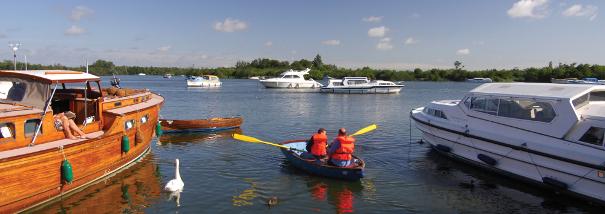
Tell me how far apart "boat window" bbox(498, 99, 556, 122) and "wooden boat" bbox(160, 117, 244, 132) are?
16.8m

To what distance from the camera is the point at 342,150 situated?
16250 mm

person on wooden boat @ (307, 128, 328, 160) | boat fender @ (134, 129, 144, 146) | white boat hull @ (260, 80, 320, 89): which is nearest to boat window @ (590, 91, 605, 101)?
person on wooden boat @ (307, 128, 328, 160)

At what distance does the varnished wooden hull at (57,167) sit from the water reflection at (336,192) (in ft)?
22.6

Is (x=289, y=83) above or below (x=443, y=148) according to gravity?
above

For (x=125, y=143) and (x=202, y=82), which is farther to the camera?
(x=202, y=82)

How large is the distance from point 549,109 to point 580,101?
3.20ft

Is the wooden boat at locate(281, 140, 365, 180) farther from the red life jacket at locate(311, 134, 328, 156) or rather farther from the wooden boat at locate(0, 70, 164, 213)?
the wooden boat at locate(0, 70, 164, 213)

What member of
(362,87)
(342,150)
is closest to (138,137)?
(342,150)

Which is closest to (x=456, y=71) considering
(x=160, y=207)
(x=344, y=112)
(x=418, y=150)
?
(x=344, y=112)

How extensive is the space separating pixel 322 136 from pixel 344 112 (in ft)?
88.7

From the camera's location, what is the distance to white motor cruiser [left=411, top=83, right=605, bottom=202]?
44.9ft

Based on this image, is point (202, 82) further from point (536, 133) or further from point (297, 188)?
point (536, 133)

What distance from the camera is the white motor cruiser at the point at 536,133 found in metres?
13.7

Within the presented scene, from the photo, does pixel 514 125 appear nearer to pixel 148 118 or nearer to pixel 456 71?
pixel 148 118
